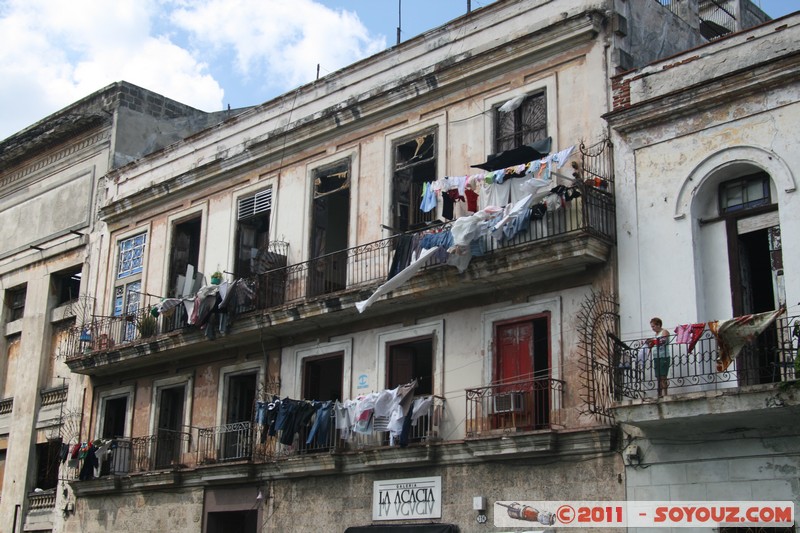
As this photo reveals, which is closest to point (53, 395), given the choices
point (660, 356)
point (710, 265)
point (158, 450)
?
point (158, 450)

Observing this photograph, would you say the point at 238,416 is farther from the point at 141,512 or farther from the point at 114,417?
the point at 114,417

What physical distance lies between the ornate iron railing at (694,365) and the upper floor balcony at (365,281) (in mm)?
1784

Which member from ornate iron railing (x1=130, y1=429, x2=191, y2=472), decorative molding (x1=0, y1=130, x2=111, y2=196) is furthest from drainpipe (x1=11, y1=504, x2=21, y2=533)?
decorative molding (x1=0, y1=130, x2=111, y2=196)

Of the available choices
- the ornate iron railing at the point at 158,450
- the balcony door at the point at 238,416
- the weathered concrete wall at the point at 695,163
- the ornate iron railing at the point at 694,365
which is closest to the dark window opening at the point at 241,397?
the balcony door at the point at 238,416

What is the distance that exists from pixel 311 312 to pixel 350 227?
1.92 m

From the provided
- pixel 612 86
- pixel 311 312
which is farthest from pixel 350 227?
pixel 612 86

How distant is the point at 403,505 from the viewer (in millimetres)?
17750

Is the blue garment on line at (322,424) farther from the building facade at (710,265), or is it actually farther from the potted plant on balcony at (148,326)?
the potted plant on balcony at (148,326)

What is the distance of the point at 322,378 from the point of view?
68.4 feet

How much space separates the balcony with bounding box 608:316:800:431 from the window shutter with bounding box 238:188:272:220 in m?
9.39

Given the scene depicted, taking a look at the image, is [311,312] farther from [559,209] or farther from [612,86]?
[612,86]

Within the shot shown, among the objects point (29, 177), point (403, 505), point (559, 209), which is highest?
point (29, 177)

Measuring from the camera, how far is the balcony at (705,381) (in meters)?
13.2

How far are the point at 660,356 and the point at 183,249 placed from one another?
1339 cm
